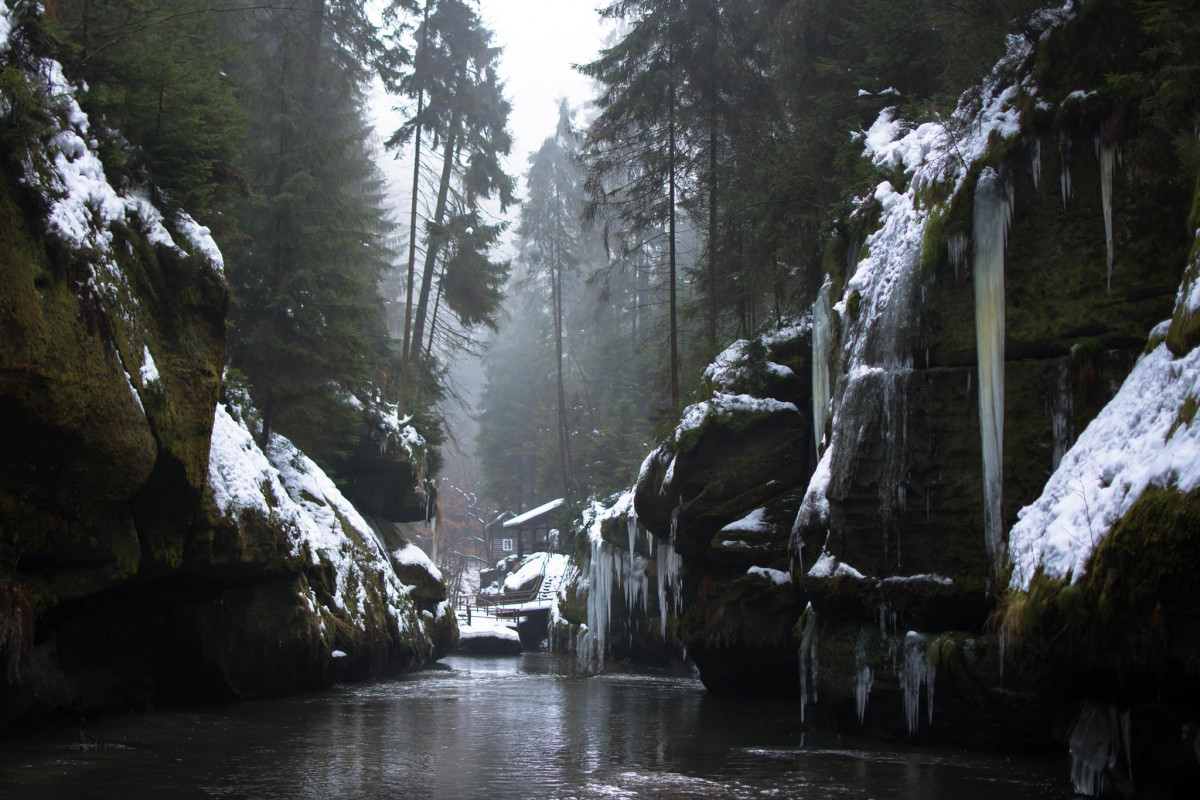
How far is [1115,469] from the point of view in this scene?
25.0ft

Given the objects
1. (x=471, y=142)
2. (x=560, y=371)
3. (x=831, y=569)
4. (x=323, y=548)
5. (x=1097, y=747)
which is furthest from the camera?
(x=560, y=371)

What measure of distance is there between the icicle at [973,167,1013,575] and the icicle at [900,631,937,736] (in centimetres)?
138

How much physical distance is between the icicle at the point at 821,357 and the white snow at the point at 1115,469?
5.85 m

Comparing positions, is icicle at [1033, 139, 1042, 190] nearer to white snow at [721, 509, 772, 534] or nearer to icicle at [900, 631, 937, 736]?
icicle at [900, 631, 937, 736]

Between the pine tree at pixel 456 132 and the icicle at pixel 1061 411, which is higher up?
the pine tree at pixel 456 132

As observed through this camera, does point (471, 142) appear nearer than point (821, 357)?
No

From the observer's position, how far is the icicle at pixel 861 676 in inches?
450

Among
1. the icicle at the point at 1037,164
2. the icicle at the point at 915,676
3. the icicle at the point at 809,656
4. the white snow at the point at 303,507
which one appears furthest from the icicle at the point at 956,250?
the white snow at the point at 303,507

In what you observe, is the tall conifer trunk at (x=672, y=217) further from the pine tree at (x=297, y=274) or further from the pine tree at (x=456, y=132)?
the pine tree at (x=456, y=132)

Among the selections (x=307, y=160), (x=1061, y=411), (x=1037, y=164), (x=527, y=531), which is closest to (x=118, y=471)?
(x=1061, y=411)

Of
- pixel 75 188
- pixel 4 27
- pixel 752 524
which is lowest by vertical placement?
pixel 752 524

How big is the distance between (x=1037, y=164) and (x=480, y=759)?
9.51 metres

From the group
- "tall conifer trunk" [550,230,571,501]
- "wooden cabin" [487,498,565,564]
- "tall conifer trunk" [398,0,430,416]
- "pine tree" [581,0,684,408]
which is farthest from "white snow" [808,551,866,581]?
"wooden cabin" [487,498,565,564]

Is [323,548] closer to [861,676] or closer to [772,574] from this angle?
[772,574]
